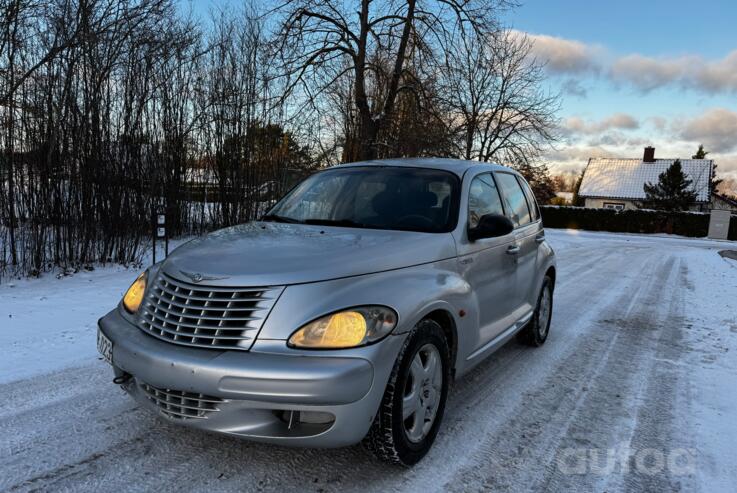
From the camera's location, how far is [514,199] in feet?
16.4

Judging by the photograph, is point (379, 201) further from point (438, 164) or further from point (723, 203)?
point (723, 203)

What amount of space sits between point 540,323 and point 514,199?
1.37m

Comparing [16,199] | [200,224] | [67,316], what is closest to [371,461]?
[67,316]

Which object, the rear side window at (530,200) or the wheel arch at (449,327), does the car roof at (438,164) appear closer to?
the rear side window at (530,200)

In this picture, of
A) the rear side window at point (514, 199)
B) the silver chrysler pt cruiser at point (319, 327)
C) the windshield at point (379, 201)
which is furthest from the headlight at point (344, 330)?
the rear side window at point (514, 199)

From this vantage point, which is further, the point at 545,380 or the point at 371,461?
the point at 545,380

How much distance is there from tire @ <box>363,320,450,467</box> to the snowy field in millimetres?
144

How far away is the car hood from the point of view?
8.61 feet

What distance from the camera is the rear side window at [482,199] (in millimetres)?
3857

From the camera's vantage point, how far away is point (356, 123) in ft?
55.6

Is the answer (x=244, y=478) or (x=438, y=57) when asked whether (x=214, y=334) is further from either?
(x=438, y=57)

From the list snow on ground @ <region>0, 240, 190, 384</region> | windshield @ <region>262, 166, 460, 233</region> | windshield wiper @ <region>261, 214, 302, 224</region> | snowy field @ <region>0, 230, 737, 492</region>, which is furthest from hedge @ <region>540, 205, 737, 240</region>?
windshield wiper @ <region>261, 214, 302, 224</region>

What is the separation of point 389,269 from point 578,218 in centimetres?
3948

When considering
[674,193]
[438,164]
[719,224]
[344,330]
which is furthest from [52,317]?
[674,193]
